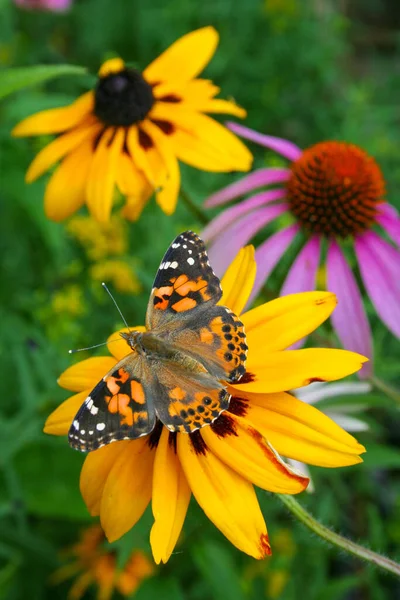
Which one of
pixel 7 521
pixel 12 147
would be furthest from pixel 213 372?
pixel 12 147

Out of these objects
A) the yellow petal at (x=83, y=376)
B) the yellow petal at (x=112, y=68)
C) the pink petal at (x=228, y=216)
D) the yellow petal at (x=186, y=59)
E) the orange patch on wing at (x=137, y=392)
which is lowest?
the pink petal at (x=228, y=216)

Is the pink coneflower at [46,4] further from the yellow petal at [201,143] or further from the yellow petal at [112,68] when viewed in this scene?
the yellow petal at [201,143]

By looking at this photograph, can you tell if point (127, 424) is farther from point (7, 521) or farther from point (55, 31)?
point (55, 31)

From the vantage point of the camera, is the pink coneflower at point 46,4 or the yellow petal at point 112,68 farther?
the pink coneflower at point 46,4

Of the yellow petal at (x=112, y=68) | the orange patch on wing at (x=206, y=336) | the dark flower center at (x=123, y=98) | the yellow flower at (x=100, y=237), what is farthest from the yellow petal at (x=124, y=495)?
the yellow flower at (x=100, y=237)

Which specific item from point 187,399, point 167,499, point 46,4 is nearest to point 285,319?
point 187,399

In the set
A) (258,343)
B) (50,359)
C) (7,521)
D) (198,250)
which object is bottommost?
(7,521)
